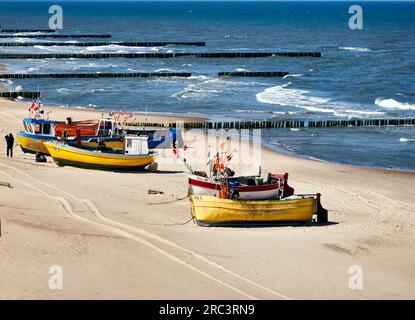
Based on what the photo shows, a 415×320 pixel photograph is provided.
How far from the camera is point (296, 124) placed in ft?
172

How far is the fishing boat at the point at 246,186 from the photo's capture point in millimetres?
28812

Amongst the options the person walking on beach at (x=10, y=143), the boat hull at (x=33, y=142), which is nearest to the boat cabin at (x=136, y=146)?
the boat hull at (x=33, y=142)

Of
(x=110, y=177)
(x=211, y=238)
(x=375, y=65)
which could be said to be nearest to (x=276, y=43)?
(x=375, y=65)

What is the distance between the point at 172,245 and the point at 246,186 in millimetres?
5682

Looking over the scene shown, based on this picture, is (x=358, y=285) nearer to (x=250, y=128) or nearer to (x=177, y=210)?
(x=177, y=210)

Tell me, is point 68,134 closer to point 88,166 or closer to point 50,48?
point 88,166

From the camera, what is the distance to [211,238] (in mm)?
25609

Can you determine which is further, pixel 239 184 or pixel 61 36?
pixel 61 36

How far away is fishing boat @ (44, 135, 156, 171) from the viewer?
117 ft

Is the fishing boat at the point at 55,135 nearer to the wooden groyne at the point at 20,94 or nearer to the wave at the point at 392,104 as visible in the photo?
the wooden groyne at the point at 20,94

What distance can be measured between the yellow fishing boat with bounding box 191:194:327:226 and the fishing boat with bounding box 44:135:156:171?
353 inches

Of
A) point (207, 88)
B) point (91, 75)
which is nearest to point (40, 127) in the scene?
point (207, 88)
